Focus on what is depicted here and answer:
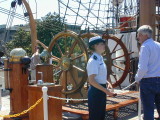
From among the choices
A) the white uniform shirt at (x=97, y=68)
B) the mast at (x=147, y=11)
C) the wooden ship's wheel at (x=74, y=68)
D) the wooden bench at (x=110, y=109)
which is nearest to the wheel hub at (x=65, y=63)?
the wooden ship's wheel at (x=74, y=68)

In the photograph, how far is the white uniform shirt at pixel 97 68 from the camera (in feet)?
9.55

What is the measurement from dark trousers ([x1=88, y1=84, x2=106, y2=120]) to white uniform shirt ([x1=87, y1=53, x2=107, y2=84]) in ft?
0.31

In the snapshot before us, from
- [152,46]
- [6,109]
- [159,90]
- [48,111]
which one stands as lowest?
[6,109]

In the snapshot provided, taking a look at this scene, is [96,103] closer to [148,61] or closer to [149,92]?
[149,92]

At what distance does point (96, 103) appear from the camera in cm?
296

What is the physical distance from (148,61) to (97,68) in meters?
0.74

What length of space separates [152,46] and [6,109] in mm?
4216

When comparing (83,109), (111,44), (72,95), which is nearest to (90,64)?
(83,109)

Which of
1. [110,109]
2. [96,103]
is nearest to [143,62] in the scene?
[96,103]

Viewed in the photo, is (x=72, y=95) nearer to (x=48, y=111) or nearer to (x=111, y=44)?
(x=48, y=111)

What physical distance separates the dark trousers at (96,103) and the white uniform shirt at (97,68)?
93 millimetres

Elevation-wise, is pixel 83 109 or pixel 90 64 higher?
pixel 90 64

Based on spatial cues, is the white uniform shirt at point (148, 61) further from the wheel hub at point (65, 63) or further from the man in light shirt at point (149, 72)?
the wheel hub at point (65, 63)

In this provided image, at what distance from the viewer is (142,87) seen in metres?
3.37
